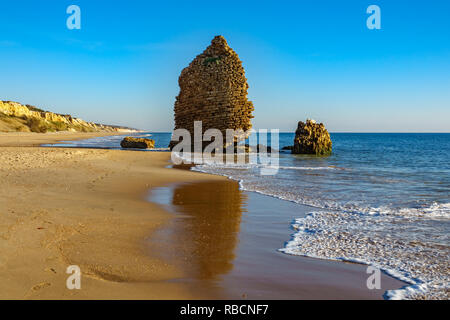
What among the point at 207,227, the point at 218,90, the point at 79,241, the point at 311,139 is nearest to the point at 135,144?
the point at 218,90

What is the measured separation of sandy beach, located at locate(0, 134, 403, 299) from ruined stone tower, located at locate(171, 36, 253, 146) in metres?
22.8

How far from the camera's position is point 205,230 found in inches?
241

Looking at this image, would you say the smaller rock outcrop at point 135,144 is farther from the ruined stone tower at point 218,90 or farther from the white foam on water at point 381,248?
the white foam on water at point 381,248

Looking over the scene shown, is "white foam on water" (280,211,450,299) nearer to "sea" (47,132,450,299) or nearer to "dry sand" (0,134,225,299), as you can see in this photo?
"sea" (47,132,450,299)

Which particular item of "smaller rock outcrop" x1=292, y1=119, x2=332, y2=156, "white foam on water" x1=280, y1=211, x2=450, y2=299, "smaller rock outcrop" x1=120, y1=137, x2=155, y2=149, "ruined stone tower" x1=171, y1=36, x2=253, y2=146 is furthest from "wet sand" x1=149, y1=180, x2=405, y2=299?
"smaller rock outcrop" x1=292, y1=119, x2=332, y2=156

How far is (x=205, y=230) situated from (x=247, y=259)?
5.19 ft

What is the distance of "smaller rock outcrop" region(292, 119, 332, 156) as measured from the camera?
33.6 meters

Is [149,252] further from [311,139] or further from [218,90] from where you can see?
[311,139]

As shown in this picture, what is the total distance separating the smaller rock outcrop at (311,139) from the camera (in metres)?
33.6

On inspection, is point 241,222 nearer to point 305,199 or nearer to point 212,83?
point 305,199

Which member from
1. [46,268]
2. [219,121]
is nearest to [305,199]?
[46,268]

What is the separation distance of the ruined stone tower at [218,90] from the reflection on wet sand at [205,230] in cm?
Answer: 2113

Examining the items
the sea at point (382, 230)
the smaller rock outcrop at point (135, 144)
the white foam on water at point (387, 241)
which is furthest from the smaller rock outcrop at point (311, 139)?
the white foam on water at point (387, 241)

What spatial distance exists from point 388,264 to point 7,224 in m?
5.99
